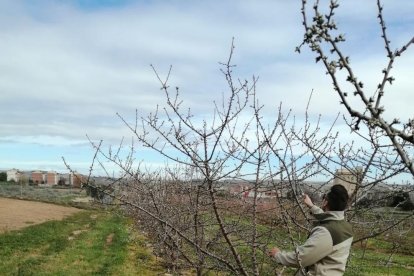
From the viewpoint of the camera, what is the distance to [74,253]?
52.7 feet

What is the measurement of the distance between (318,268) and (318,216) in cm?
36

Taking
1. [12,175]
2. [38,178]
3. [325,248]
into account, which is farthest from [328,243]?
[38,178]

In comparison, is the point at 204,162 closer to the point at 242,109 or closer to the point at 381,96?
the point at 242,109

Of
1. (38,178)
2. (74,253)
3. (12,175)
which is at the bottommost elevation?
(74,253)

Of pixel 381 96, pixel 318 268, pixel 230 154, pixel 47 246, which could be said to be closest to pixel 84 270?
pixel 47 246

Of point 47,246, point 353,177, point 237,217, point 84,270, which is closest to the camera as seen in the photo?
point 353,177

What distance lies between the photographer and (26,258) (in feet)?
47.9

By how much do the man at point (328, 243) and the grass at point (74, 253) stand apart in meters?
9.82

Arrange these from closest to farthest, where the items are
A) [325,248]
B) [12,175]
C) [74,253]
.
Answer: [325,248]
[74,253]
[12,175]

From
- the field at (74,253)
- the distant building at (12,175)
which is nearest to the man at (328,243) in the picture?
the field at (74,253)

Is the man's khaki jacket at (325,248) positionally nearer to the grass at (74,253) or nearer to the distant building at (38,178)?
the grass at (74,253)

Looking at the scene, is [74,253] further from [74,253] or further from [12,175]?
[12,175]

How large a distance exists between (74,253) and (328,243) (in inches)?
545

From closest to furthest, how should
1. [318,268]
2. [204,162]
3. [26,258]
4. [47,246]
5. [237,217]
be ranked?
[318,268]
[204,162]
[237,217]
[26,258]
[47,246]
